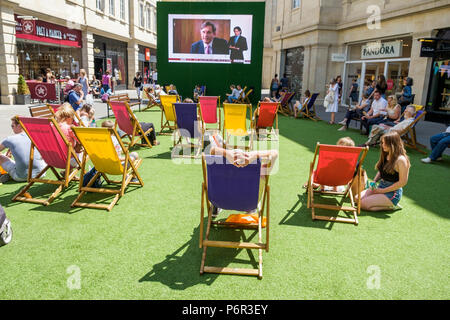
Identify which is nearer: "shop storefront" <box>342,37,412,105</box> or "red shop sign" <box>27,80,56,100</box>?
"shop storefront" <box>342,37,412,105</box>

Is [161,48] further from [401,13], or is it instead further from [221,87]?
[401,13]

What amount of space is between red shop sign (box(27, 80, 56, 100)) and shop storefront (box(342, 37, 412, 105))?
48.0 ft

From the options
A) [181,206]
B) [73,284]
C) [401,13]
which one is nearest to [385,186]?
[181,206]

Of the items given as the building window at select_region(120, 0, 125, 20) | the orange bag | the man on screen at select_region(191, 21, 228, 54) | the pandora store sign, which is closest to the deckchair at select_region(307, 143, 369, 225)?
the orange bag

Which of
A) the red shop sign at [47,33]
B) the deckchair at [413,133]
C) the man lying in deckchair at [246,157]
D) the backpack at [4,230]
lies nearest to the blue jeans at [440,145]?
the deckchair at [413,133]

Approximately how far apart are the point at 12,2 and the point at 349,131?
1387 cm

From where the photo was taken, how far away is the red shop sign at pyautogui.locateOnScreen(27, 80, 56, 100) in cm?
1497

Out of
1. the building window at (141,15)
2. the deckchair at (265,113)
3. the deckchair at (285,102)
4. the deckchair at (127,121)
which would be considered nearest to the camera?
the deckchair at (127,121)

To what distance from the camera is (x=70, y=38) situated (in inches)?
771

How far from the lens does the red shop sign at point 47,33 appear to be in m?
15.1

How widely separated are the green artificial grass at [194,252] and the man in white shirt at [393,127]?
285 centimetres

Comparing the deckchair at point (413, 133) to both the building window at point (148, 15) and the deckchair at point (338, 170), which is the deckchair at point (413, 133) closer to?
the deckchair at point (338, 170)

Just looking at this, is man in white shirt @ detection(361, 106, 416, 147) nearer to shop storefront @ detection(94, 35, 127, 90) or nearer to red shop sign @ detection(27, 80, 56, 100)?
red shop sign @ detection(27, 80, 56, 100)

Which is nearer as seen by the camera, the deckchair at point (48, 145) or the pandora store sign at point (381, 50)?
the deckchair at point (48, 145)
